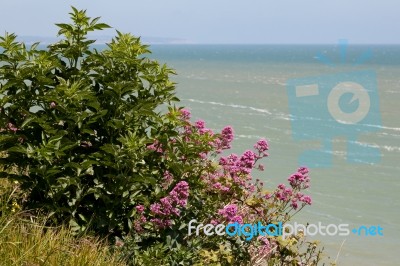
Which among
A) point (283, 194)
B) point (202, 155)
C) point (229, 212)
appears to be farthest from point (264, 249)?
point (202, 155)

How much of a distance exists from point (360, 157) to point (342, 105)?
44.1ft

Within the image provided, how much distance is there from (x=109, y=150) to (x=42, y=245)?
0.78 metres

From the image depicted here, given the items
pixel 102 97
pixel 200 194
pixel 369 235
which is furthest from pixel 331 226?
pixel 102 97

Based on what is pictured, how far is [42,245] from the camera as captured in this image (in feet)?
13.5

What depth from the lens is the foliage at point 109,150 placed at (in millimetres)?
4418

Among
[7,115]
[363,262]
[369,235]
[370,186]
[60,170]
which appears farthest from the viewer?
[370,186]

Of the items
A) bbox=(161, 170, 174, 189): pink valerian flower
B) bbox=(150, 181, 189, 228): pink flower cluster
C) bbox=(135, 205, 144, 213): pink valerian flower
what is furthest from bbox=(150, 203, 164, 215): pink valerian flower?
bbox=(161, 170, 174, 189): pink valerian flower

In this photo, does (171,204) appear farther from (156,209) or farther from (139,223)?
(139,223)

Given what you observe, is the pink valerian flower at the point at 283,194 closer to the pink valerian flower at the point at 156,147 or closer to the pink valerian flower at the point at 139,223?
the pink valerian flower at the point at 156,147

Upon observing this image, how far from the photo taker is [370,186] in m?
14.0

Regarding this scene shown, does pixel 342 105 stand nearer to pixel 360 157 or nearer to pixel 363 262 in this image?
pixel 360 157

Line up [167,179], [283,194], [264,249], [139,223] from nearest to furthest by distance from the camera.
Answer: [139,223]
[167,179]
[264,249]
[283,194]

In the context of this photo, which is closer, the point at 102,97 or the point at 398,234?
the point at 102,97

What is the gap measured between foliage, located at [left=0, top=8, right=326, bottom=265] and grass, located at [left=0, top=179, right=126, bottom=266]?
123 mm
